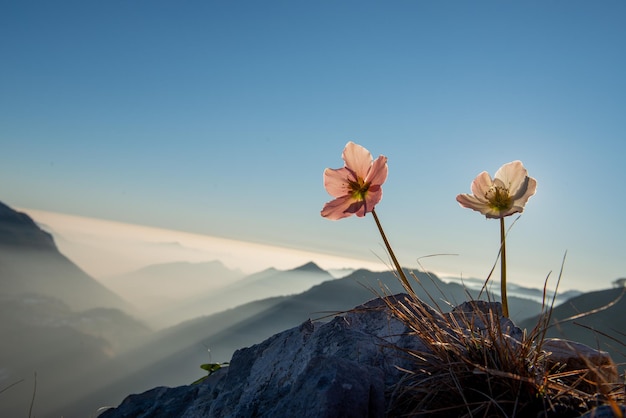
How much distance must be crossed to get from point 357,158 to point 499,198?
3.87ft

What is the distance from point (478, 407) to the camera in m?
2.20

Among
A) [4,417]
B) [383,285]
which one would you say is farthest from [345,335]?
[4,417]

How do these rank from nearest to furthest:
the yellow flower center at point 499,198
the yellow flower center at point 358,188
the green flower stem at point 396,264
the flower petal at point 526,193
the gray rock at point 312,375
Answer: the gray rock at point 312,375, the green flower stem at point 396,264, the flower petal at point 526,193, the yellow flower center at point 499,198, the yellow flower center at point 358,188

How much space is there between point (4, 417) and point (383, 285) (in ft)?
750

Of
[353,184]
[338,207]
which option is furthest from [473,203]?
[338,207]

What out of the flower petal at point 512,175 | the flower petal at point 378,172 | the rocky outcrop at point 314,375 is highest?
the flower petal at point 512,175

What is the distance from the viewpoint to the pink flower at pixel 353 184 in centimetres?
349

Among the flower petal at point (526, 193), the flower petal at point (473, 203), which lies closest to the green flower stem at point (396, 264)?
the flower petal at point (473, 203)

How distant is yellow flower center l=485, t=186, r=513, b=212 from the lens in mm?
3512

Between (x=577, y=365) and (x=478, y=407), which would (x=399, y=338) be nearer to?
(x=478, y=407)

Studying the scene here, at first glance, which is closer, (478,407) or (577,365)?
(478,407)

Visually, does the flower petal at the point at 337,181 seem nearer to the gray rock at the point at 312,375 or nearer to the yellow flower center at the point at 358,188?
the yellow flower center at the point at 358,188

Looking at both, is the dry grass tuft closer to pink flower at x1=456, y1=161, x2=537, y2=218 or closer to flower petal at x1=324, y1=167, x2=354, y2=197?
pink flower at x1=456, y1=161, x2=537, y2=218

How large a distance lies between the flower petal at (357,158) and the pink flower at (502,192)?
2.68 ft
